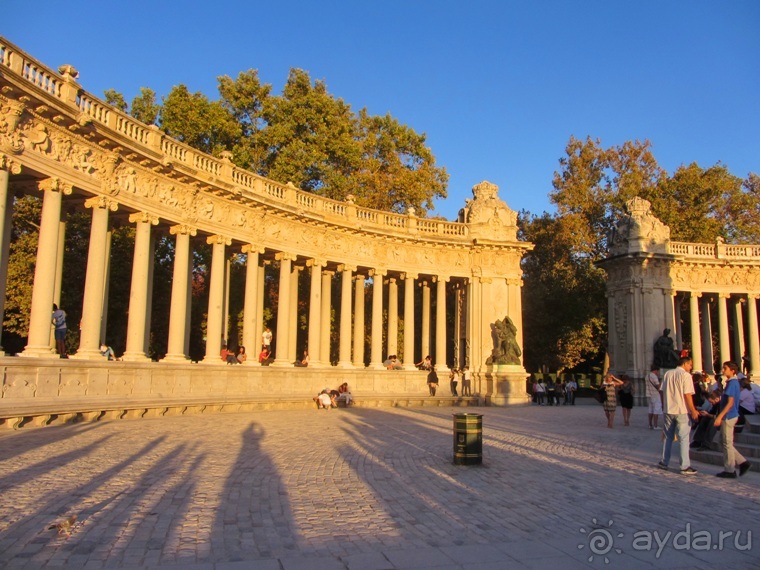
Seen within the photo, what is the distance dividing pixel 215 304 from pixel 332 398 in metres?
6.56

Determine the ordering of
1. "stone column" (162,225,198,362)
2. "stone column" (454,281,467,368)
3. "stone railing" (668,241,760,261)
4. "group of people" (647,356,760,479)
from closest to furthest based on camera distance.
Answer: "group of people" (647,356,760,479) → "stone column" (162,225,198,362) → "stone column" (454,281,467,368) → "stone railing" (668,241,760,261)

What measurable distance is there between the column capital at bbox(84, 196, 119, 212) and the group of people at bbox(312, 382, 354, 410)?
11298 millimetres

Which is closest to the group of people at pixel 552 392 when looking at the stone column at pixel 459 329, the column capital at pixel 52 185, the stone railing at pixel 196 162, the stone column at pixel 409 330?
the stone column at pixel 459 329

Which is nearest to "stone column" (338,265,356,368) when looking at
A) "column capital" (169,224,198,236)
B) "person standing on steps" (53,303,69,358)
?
"column capital" (169,224,198,236)

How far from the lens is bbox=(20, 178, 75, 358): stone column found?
736 inches

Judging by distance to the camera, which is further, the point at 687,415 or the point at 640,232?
the point at 640,232

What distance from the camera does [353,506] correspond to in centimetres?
828

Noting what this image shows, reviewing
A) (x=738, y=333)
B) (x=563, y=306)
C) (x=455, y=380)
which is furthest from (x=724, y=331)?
(x=455, y=380)

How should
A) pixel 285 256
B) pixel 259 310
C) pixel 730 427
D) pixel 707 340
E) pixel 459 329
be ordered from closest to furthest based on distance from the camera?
1. pixel 730 427
2. pixel 285 256
3. pixel 259 310
4. pixel 459 329
5. pixel 707 340

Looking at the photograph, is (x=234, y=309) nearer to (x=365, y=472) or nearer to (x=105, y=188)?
(x=105, y=188)

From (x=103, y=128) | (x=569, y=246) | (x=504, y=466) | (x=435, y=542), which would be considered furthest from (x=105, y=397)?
(x=569, y=246)

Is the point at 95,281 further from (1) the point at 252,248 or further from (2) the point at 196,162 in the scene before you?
(1) the point at 252,248

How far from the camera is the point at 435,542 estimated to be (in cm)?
664

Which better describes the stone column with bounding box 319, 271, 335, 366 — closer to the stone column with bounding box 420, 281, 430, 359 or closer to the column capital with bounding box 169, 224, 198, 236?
the stone column with bounding box 420, 281, 430, 359
